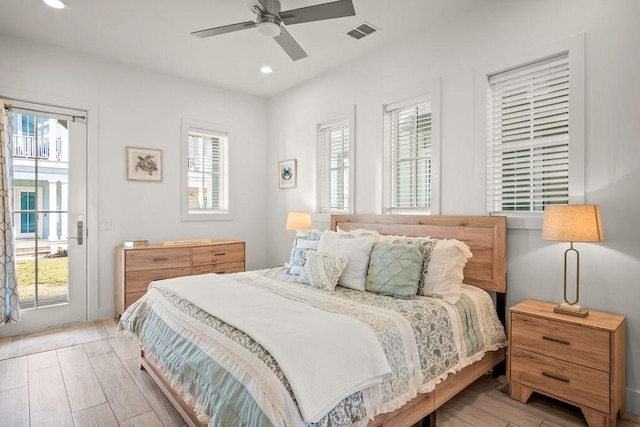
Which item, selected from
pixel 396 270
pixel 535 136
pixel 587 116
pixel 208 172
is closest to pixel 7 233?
pixel 208 172

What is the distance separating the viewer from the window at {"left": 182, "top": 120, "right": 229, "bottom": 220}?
4680mm

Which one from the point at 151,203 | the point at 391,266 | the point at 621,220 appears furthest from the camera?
the point at 151,203

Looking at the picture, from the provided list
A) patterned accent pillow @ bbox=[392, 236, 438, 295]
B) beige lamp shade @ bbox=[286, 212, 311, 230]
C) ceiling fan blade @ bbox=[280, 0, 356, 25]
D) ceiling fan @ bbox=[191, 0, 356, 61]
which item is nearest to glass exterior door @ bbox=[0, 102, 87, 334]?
beige lamp shade @ bbox=[286, 212, 311, 230]

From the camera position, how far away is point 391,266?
256 cm

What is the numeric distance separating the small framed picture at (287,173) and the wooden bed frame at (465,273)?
59.7 inches

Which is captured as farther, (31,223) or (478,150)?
(31,223)

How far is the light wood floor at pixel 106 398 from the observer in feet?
7.00

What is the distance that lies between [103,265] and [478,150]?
13.7ft

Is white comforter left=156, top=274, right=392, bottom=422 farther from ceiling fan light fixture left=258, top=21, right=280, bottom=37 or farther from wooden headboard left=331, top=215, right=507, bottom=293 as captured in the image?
ceiling fan light fixture left=258, top=21, right=280, bottom=37

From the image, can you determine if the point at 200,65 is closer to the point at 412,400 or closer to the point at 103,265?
the point at 103,265

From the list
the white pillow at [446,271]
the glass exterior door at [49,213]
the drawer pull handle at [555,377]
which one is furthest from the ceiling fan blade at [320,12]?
the glass exterior door at [49,213]

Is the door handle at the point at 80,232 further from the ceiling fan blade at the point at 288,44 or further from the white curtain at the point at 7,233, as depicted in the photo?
the ceiling fan blade at the point at 288,44

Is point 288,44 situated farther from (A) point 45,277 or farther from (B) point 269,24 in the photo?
(A) point 45,277

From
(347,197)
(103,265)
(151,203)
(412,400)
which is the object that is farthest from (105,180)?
(412,400)
